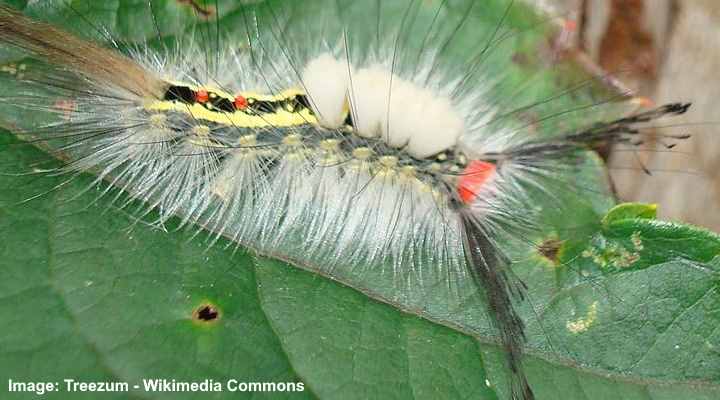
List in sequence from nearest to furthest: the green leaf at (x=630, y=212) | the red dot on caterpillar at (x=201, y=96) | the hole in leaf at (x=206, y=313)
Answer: the hole in leaf at (x=206, y=313)
the green leaf at (x=630, y=212)
the red dot on caterpillar at (x=201, y=96)

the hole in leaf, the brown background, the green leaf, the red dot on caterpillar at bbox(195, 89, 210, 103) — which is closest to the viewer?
the hole in leaf

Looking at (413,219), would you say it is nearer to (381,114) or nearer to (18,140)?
(381,114)

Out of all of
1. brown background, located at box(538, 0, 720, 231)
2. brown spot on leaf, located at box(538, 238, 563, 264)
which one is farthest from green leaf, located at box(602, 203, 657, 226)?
brown background, located at box(538, 0, 720, 231)

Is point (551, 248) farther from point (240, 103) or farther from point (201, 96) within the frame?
point (201, 96)

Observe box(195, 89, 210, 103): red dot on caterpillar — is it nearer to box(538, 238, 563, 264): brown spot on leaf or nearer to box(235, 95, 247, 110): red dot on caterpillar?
box(235, 95, 247, 110): red dot on caterpillar

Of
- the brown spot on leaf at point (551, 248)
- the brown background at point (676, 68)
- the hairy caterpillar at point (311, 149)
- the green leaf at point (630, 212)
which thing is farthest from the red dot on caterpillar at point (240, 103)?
the brown background at point (676, 68)

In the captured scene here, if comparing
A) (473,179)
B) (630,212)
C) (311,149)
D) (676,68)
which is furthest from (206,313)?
(676,68)

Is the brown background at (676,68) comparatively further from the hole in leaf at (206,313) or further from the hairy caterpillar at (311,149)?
the hole in leaf at (206,313)

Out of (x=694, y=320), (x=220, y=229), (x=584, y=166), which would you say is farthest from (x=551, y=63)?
(x=220, y=229)
